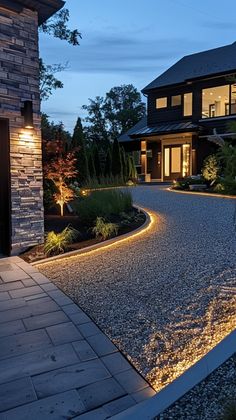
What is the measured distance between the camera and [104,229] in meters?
7.34

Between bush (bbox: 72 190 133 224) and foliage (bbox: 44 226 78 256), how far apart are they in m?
1.15

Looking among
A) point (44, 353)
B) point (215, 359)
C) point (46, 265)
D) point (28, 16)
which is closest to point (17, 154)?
point (46, 265)

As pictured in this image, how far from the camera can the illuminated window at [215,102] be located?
65.7 ft

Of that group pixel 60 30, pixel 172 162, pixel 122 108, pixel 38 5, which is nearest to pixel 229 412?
pixel 38 5

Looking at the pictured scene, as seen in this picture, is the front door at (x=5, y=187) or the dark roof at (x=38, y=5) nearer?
the dark roof at (x=38, y=5)

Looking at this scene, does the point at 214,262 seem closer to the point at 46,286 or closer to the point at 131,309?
the point at 131,309

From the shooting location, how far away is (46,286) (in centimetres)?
484

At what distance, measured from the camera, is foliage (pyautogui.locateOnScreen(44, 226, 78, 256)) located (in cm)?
659

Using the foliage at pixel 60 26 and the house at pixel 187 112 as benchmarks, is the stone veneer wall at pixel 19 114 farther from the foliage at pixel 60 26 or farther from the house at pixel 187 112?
the house at pixel 187 112

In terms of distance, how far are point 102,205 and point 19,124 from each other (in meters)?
2.88

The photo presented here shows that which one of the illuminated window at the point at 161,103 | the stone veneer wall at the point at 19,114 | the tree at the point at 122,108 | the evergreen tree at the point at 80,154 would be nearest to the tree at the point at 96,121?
the tree at the point at 122,108

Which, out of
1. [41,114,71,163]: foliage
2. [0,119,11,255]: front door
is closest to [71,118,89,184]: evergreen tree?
[41,114,71,163]: foliage

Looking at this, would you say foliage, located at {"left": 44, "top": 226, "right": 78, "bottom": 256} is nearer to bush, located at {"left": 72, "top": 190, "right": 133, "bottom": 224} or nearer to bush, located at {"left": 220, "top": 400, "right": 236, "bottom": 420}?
bush, located at {"left": 72, "top": 190, "right": 133, "bottom": 224}

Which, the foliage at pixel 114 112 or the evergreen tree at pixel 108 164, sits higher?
the foliage at pixel 114 112
